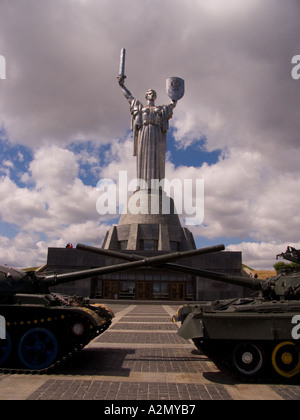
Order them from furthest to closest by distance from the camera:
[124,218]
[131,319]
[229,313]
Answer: [124,218]
[131,319]
[229,313]

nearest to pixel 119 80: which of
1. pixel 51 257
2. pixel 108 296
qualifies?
pixel 51 257

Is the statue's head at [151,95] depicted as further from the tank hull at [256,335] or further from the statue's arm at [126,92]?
the tank hull at [256,335]

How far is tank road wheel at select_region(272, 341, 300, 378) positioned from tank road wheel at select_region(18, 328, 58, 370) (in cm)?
472

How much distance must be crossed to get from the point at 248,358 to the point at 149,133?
30403mm

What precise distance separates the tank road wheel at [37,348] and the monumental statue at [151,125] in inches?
1098

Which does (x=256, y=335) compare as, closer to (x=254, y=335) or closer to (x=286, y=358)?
(x=254, y=335)

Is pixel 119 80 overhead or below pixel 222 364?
overhead

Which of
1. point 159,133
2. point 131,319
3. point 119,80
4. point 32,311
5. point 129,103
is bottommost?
point 131,319

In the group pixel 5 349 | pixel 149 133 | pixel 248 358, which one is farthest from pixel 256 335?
pixel 149 133

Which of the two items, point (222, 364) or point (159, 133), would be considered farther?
point (159, 133)

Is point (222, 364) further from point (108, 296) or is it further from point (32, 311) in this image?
point (108, 296)

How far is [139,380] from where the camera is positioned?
634 cm

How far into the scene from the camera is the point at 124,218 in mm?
33344
